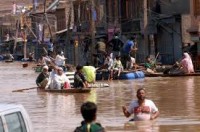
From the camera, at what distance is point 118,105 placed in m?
20.9

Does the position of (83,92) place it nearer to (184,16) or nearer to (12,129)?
(12,129)

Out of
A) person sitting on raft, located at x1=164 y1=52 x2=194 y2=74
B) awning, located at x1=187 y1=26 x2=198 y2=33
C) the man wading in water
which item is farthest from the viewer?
awning, located at x1=187 y1=26 x2=198 y2=33

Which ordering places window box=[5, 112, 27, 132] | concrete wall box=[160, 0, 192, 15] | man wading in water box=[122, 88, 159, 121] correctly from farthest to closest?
concrete wall box=[160, 0, 192, 15] → man wading in water box=[122, 88, 159, 121] → window box=[5, 112, 27, 132]

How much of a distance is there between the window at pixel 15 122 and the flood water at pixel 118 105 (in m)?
5.40

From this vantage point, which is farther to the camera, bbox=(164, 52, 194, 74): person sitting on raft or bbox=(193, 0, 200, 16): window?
bbox=(193, 0, 200, 16): window

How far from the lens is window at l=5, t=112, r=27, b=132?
26.1 feet

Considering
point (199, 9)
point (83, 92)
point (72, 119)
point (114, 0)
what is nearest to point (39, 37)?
point (114, 0)

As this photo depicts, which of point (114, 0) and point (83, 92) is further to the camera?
point (114, 0)

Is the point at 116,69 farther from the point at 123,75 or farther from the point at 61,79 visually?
the point at 61,79

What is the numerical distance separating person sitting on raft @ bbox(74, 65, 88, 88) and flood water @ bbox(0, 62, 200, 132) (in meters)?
0.50

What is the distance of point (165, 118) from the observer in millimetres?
16812

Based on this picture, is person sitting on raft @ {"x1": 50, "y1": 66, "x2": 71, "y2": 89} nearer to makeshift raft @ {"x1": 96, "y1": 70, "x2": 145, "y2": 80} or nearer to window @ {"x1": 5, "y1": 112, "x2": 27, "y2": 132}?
makeshift raft @ {"x1": 96, "y1": 70, "x2": 145, "y2": 80}

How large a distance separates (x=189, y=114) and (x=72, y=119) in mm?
2744

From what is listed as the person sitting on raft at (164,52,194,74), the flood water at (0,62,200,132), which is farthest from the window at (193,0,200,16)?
the flood water at (0,62,200,132)
